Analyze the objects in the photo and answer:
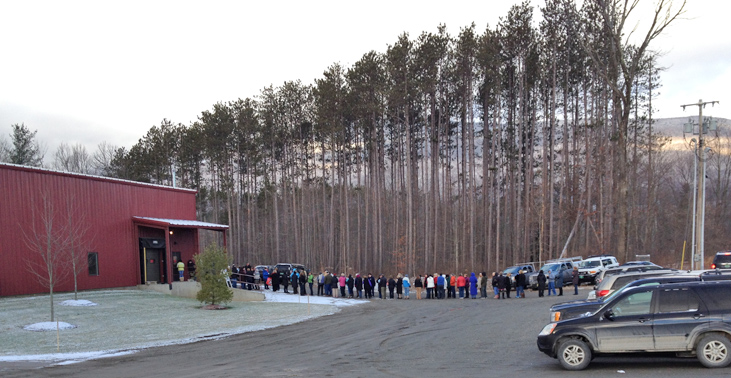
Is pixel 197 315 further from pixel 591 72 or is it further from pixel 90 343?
pixel 591 72

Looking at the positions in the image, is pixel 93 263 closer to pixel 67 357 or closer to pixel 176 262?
pixel 176 262

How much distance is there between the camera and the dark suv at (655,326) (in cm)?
987

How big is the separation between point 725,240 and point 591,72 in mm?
26296

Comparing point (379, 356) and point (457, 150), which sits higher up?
point (457, 150)

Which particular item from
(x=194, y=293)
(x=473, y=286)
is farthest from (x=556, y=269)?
(x=194, y=293)

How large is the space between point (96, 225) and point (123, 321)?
11.5 m

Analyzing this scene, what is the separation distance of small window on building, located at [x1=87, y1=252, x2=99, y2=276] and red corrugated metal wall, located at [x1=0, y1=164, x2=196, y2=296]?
0.19 meters

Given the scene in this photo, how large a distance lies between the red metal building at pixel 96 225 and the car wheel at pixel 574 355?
20378 millimetres

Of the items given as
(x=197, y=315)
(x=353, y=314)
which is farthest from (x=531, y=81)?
(x=197, y=315)

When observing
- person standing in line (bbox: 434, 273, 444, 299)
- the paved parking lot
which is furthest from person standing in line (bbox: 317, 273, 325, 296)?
the paved parking lot

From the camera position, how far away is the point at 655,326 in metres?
10.1

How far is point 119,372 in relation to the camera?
12.1 meters

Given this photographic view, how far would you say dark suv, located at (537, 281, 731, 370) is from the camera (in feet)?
32.4

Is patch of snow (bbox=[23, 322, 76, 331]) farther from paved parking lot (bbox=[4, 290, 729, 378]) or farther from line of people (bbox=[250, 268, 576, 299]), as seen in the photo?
line of people (bbox=[250, 268, 576, 299])
